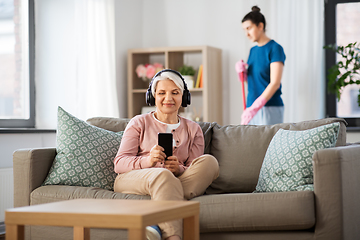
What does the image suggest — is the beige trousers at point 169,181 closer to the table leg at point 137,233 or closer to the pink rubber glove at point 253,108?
the table leg at point 137,233

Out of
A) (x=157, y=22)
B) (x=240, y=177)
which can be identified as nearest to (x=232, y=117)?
(x=157, y=22)

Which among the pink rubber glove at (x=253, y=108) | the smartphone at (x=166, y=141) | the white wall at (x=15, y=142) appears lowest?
the white wall at (x=15, y=142)

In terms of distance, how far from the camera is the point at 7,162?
3.36m

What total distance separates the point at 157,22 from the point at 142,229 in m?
3.93

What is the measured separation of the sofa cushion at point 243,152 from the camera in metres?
2.52

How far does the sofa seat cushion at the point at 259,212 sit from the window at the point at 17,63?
2.19 metres

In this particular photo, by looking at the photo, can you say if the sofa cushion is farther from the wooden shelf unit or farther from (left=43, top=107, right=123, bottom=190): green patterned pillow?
the wooden shelf unit

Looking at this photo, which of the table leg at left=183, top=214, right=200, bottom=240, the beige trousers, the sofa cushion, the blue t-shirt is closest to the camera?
the table leg at left=183, top=214, right=200, bottom=240

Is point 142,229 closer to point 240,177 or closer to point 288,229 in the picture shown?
point 288,229

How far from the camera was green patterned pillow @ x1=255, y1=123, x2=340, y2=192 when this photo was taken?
222cm

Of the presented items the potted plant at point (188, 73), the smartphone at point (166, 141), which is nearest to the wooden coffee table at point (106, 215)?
the smartphone at point (166, 141)

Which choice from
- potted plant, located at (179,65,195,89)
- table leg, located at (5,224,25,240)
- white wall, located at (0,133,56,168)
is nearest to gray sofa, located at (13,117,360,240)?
table leg, located at (5,224,25,240)

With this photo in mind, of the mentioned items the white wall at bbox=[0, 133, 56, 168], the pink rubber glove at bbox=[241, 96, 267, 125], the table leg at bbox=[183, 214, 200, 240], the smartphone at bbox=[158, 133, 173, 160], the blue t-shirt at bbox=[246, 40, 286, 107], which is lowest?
the table leg at bbox=[183, 214, 200, 240]

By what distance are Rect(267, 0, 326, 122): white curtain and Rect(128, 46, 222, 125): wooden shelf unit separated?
654mm
